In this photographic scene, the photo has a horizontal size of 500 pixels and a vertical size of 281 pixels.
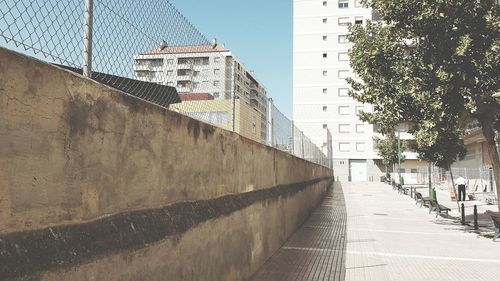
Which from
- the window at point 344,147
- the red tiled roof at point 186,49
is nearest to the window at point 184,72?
the red tiled roof at point 186,49

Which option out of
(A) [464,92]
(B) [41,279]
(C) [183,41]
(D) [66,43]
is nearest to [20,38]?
(D) [66,43]

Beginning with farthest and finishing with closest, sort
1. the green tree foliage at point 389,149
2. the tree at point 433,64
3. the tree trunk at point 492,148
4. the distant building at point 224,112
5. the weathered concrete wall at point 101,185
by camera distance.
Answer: the green tree foliage at point 389,149 → the tree trunk at point 492,148 → the tree at point 433,64 → the distant building at point 224,112 → the weathered concrete wall at point 101,185

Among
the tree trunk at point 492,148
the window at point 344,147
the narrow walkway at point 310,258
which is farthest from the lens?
the window at point 344,147

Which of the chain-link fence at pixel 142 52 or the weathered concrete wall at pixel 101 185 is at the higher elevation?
the chain-link fence at pixel 142 52

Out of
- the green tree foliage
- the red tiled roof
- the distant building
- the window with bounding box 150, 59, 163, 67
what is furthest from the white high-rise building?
the window with bounding box 150, 59, 163, 67

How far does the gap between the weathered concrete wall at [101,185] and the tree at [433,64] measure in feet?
24.6

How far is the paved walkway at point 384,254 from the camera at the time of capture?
7555 millimetres

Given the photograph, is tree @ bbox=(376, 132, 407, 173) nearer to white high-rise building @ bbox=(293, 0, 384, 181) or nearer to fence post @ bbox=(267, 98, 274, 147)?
white high-rise building @ bbox=(293, 0, 384, 181)

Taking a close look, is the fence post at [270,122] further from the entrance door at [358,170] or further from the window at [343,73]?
the window at [343,73]

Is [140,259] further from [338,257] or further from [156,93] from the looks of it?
[338,257]

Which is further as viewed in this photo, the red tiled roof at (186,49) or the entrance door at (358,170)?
the entrance door at (358,170)

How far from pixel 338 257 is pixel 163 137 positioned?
5.79 meters

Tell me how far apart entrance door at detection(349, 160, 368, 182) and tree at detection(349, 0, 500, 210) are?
5831 cm

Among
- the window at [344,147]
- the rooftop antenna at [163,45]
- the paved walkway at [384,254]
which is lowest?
the paved walkway at [384,254]
